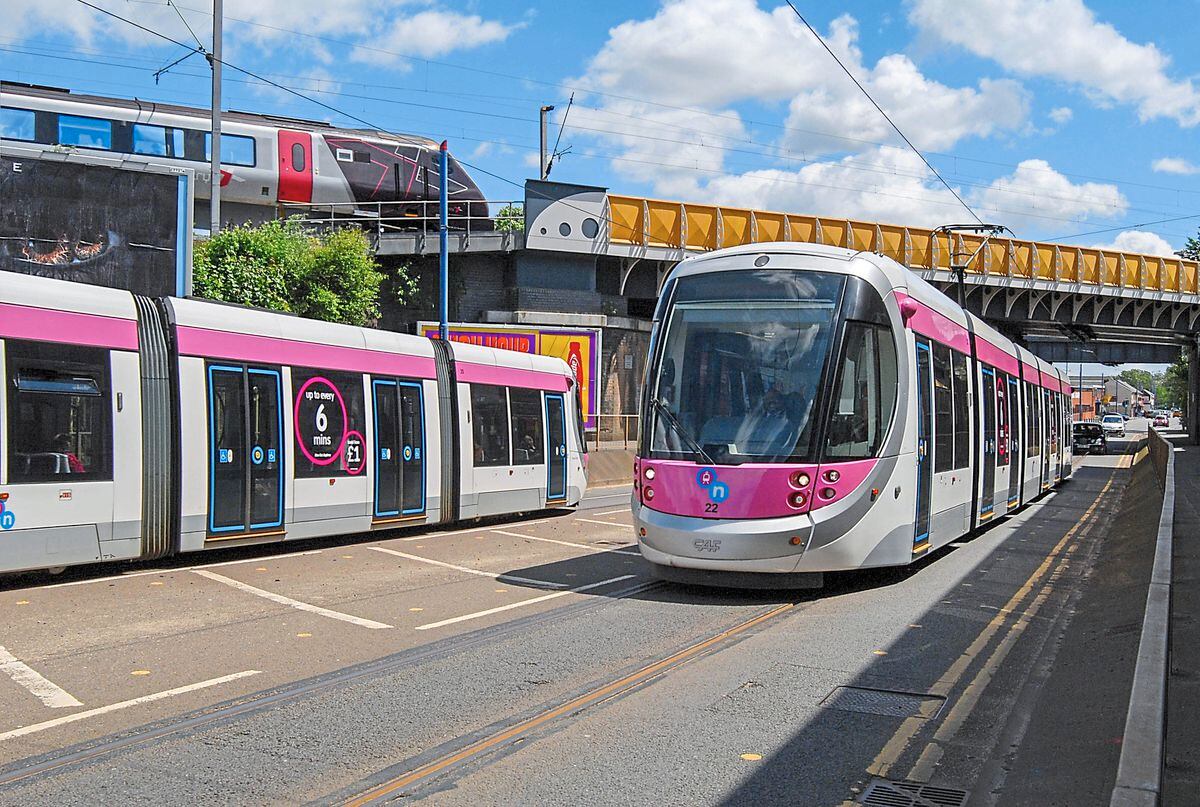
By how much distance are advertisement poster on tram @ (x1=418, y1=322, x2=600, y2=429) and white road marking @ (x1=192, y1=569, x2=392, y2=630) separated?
73.4ft

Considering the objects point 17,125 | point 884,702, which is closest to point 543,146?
point 17,125

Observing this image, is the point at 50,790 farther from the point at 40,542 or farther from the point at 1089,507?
the point at 1089,507

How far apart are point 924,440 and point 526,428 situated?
28.9 feet

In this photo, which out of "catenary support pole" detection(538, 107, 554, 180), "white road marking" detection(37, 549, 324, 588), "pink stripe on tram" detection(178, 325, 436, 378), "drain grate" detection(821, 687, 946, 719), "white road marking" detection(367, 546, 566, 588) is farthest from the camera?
"catenary support pole" detection(538, 107, 554, 180)

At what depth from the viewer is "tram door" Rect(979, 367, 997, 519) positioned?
1683 centimetres

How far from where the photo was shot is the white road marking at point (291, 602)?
973 centimetres

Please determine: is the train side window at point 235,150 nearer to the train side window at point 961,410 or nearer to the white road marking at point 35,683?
the train side window at point 961,410

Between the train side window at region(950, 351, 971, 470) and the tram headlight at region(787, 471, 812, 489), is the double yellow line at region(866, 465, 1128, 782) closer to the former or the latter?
the train side window at region(950, 351, 971, 470)

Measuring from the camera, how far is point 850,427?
35.7 ft

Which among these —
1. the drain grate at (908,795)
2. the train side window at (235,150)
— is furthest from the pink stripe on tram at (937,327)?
the train side window at (235,150)

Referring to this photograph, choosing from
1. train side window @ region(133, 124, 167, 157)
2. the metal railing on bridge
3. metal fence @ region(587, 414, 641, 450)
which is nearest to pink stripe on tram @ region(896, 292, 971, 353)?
the metal railing on bridge

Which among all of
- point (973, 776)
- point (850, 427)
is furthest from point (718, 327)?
point (973, 776)

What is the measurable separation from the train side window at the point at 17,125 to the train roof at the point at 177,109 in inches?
33.1

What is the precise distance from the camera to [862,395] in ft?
36.4
